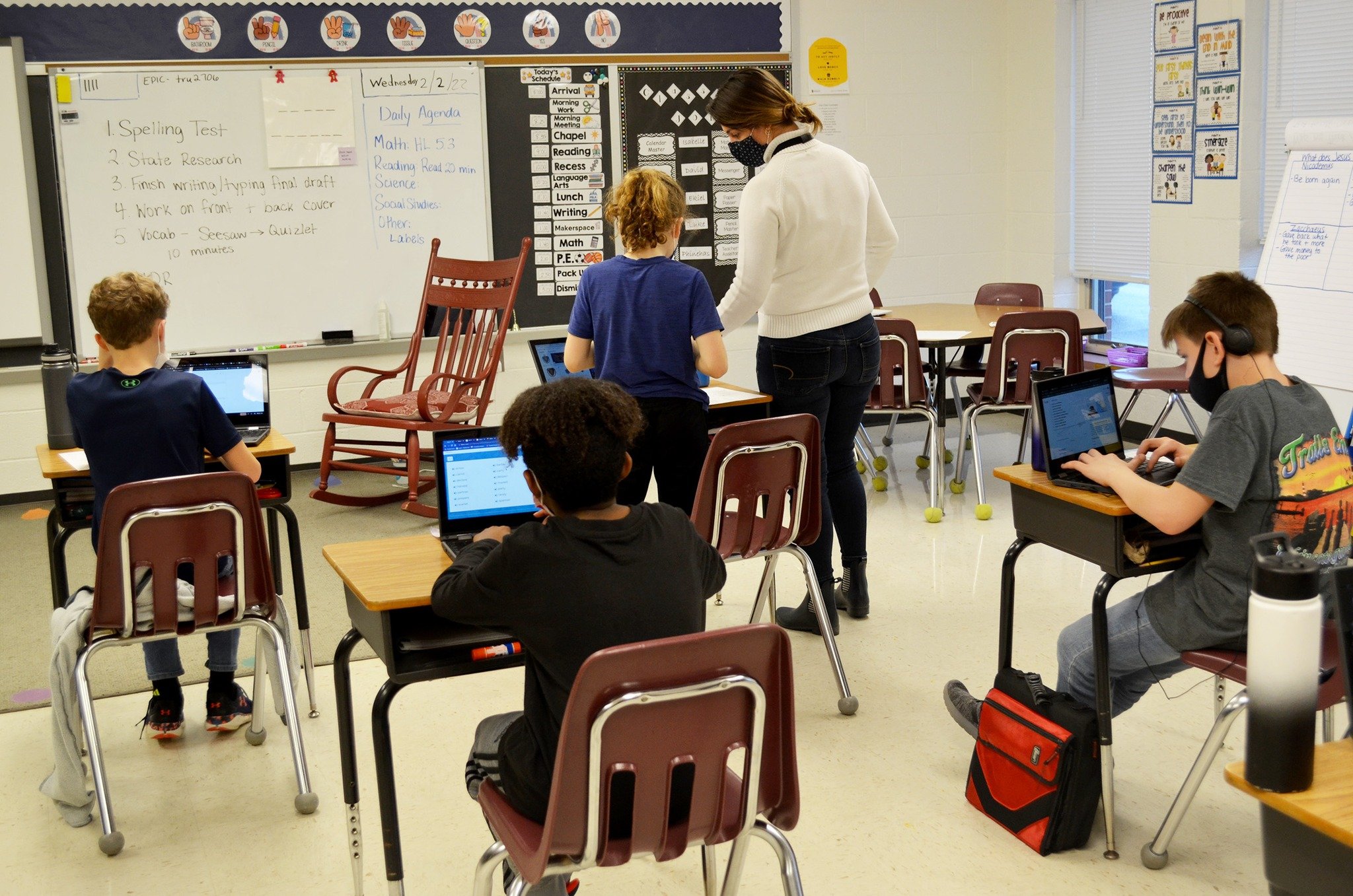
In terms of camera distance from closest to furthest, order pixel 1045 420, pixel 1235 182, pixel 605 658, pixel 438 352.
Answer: pixel 605 658
pixel 1045 420
pixel 1235 182
pixel 438 352

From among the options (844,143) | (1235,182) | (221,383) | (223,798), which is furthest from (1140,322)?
(223,798)

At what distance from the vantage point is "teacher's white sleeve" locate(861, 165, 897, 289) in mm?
3719

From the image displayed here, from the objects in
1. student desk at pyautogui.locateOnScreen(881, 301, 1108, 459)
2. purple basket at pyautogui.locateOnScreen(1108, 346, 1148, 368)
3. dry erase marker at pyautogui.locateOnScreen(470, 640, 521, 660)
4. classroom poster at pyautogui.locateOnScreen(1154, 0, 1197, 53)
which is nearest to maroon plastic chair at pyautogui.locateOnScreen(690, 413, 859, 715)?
dry erase marker at pyautogui.locateOnScreen(470, 640, 521, 660)

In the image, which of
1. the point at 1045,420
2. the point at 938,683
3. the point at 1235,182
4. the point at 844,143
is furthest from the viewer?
the point at 844,143

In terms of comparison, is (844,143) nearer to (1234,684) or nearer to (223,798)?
(1234,684)

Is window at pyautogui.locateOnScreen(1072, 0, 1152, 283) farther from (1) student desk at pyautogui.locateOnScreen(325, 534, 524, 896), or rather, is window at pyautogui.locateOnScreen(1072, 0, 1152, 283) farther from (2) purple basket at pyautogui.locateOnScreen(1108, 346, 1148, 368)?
(1) student desk at pyautogui.locateOnScreen(325, 534, 524, 896)

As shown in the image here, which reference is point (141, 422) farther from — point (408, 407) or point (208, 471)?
point (408, 407)

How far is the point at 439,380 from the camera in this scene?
596cm

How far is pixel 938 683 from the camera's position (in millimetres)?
3463

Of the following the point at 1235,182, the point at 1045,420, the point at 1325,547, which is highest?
the point at 1235,182

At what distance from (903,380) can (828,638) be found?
2143mm

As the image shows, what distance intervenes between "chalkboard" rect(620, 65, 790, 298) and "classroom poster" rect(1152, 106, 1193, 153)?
6.20 feet

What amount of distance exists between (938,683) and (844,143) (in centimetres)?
397

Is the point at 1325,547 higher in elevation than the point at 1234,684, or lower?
higher
